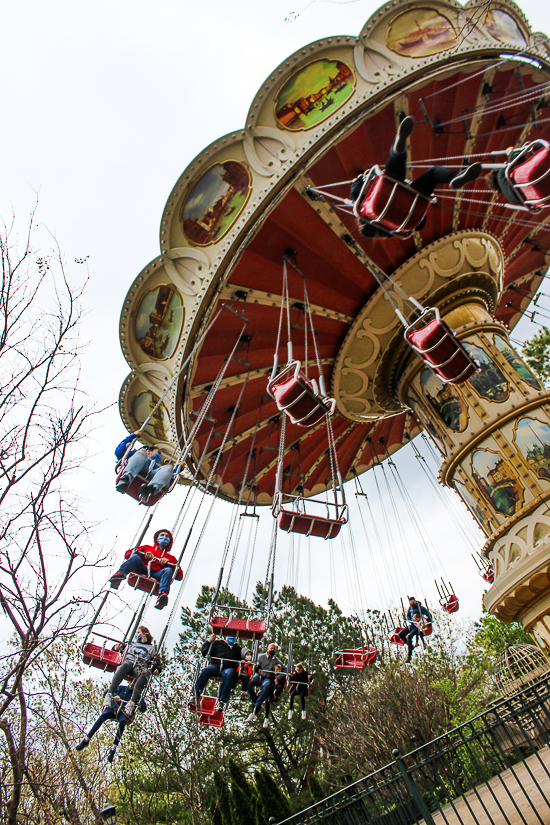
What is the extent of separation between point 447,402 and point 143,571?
6279 mm

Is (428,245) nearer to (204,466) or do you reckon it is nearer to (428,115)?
(428,115)

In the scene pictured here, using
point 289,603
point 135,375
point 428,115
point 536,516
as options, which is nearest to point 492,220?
point 428,115

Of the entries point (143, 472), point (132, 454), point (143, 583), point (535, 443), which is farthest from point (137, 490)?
point (535, 443)

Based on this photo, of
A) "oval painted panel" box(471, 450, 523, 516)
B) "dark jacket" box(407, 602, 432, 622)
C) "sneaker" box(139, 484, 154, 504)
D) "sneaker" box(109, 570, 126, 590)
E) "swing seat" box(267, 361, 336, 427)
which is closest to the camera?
"swing seat" box(267, 361, 336, 427)

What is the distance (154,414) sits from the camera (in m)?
10.8

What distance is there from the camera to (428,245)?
32.1ft

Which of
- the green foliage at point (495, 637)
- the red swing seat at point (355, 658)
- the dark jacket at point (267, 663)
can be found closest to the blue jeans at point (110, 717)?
the dark jacket at point (267, 663)

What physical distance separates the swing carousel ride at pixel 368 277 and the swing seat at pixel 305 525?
36mm

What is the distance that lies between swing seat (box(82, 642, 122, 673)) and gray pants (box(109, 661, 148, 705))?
113mm

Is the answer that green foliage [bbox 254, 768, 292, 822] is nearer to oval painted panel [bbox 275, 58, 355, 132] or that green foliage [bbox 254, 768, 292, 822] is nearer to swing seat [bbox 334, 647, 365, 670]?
swing seat [bbox 334, 647, 365, 670]

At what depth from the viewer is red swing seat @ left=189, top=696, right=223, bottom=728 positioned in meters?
7.68

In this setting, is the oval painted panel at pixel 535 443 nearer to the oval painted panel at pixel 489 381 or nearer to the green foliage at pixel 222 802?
the oval painted panel at pixel 489 381

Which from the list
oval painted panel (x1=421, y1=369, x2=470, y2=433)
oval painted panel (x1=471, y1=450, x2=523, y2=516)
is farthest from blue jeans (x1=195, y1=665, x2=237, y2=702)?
oval painted panel (x1=421, y1=369, x2=470, y2=433)

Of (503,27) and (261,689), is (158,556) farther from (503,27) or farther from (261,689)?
(503,27)
